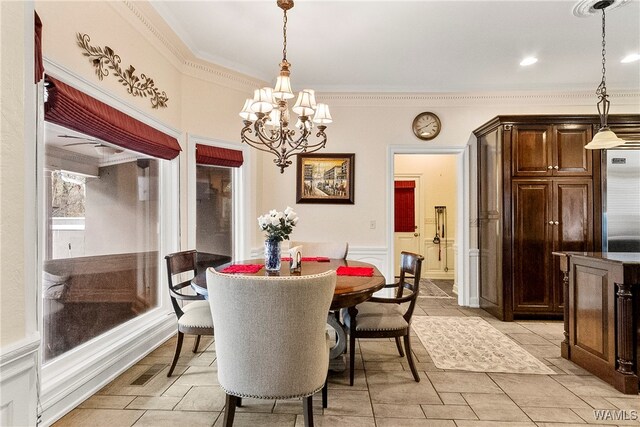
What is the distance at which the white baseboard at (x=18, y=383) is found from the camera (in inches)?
41.4

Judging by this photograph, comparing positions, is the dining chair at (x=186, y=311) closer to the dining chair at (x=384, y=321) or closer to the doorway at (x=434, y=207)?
the dining chair at (x=384, y=321)

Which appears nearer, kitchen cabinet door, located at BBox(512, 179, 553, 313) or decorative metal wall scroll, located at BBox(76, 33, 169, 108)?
decorative metal wall scroll, located at BBox(76, 33, 169, 108)

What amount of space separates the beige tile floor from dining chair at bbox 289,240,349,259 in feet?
3.52

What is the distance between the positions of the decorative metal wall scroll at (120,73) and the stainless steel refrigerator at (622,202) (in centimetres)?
491

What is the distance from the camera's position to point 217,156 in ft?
12.7

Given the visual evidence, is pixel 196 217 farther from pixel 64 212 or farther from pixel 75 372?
pixel 75 372

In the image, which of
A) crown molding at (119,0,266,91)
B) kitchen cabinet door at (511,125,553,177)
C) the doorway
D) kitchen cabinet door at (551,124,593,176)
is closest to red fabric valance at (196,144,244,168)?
crown molding at (119,0,266,91)

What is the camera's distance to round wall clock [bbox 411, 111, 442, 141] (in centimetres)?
465

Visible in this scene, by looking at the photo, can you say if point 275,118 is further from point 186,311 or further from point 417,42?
point 417,42

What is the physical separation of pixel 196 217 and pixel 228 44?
6.17ft

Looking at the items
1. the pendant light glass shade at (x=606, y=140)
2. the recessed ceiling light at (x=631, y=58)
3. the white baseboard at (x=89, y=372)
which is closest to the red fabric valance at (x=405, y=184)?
the recessed ceiling light at (x=631, y=58)

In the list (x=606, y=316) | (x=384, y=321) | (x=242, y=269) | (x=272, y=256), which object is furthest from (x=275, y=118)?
(x=606, y=316)

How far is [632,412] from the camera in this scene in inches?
82.0

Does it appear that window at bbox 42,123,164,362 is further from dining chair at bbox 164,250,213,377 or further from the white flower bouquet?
the white flower bouquet
